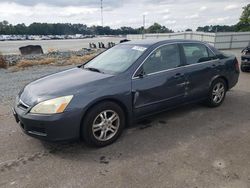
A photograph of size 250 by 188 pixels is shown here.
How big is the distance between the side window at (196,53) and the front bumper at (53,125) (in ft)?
8.24

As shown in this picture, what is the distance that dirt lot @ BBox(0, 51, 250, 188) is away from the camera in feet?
8.94

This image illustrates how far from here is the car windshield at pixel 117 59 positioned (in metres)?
3.89

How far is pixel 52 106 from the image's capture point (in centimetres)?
308

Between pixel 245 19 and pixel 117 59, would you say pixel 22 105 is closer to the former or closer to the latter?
pixel 117 59

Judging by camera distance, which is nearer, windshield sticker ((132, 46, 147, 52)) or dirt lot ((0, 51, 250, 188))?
dirt lot ((0, 51, 250, 188))

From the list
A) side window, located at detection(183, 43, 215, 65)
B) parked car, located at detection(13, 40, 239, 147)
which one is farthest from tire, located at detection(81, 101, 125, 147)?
side window, located at detection(183, 43, 215, 65)

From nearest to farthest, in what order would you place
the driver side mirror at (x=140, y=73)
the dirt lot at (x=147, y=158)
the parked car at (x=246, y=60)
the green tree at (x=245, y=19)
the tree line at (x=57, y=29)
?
the dirt lot at (x=147, y=158) → the driver side mirror at (x=140, y=73) → the parked car at (x=246, y=60) → the green tree at (x=245, y=19) → the tree line at (x=57, y=29)

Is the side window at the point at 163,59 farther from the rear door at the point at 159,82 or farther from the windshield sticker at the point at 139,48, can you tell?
the windshield sticker at the point at 139,48

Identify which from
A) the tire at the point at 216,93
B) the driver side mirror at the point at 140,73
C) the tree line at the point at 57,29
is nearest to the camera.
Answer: the driver side mirror at the point at 140,73

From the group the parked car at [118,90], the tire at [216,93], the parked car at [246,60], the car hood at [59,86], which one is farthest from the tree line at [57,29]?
the car hood at [59,86]

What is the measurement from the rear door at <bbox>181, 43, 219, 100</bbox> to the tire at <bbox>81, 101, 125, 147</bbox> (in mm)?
1584

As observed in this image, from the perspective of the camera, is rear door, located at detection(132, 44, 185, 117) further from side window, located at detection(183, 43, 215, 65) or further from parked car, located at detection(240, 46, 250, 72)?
parked car, located at detection(240, 46, 250, 72)

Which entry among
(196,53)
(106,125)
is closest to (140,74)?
(106,125)

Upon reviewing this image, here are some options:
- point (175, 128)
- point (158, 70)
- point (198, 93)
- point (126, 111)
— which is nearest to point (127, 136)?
point (126, 111)
